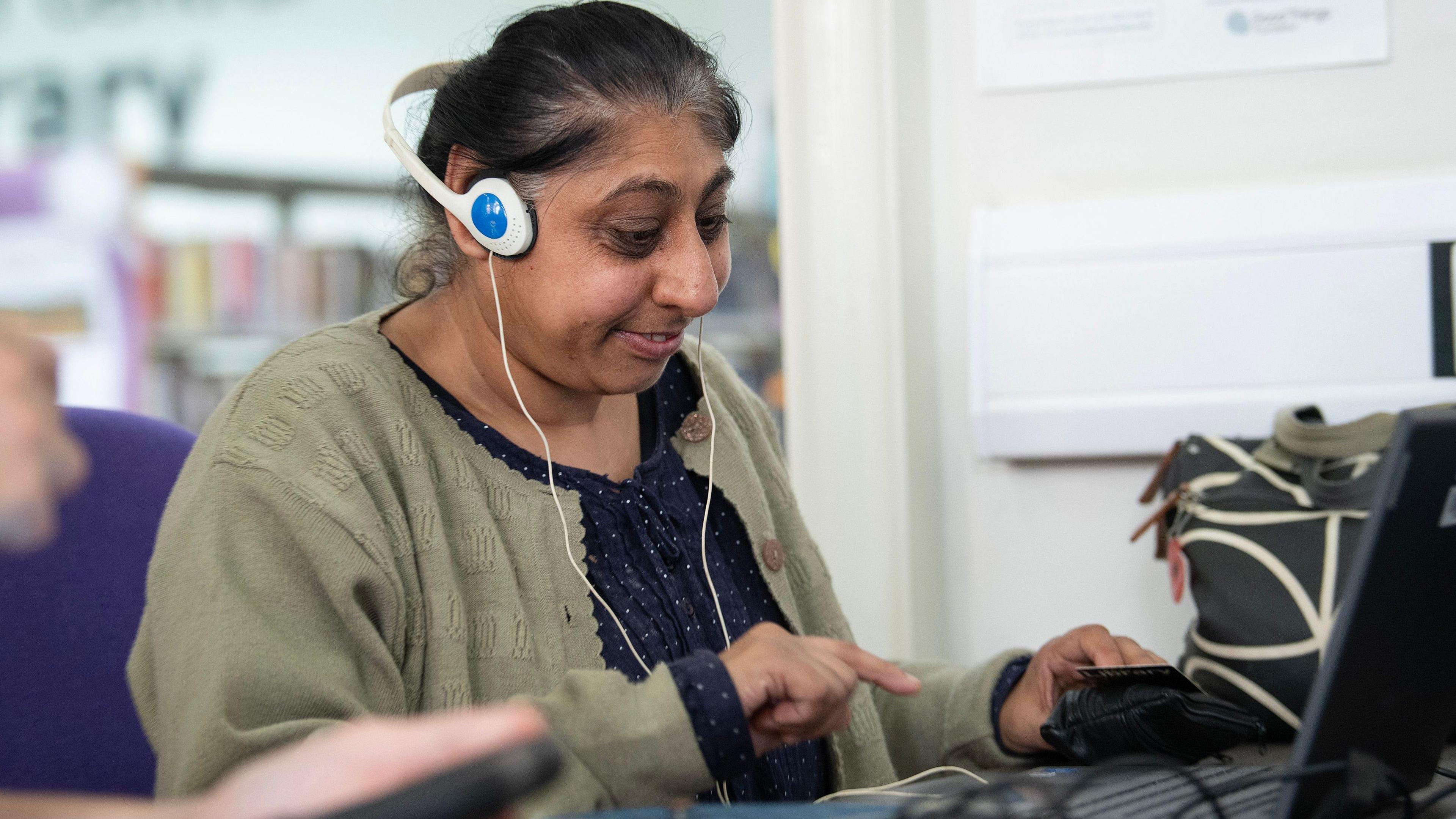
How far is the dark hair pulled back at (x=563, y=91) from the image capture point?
100 centimetres

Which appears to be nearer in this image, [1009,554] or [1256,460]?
[1256,460]

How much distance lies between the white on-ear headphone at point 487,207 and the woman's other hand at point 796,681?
16.0 inches

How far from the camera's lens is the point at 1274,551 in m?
1.23

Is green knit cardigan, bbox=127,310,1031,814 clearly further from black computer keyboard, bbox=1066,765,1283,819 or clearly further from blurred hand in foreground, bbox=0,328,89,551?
blurred hand in foreground, bbox=0,328,89,551

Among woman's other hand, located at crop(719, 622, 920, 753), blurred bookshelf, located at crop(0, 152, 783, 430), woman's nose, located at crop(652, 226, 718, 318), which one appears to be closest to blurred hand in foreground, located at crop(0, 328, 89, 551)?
woman's other hand, located at crop(719, 622, 920, 753)

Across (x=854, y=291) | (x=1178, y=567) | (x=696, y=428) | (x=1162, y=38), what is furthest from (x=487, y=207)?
(x=1162, y=38)

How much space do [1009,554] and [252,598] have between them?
41.8 inches

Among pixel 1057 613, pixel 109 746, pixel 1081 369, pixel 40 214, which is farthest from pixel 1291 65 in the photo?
pixel 40 214

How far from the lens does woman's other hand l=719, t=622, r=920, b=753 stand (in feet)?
2.42

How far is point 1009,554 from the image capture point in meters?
1.59

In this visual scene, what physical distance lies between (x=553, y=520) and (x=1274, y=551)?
2.44ft

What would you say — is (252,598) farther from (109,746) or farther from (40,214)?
(40,214)

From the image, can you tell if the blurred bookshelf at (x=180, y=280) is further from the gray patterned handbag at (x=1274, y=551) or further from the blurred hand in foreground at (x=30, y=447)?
the blurred hand in foreground at (x=30, y=447)

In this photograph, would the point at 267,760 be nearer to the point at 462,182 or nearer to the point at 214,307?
the point at 462,182
